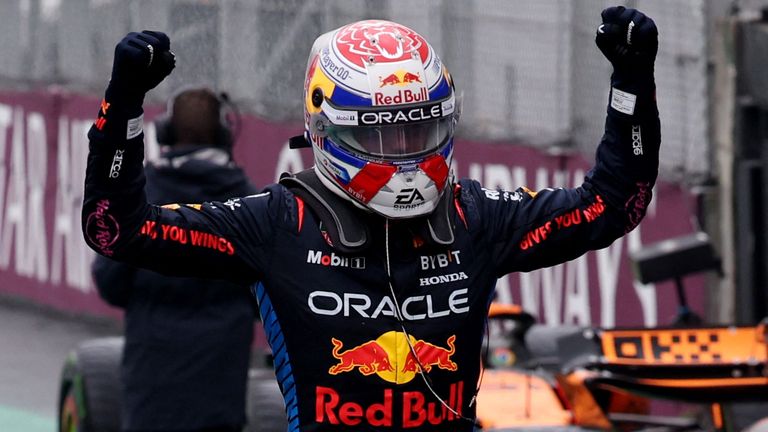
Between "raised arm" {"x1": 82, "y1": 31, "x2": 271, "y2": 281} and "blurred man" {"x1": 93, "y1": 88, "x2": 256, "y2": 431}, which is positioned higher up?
"raised arm" {"x1": 82, "y1": 31, "x2": 271, "y2": 281}

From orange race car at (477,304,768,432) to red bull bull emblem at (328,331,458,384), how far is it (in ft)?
7.03

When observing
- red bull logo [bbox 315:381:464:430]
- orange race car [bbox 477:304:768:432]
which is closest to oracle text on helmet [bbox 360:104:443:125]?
red bull logo [bbox 315:381:464:430]

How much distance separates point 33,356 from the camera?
12.8 m

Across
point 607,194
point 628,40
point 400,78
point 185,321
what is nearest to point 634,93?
point 628,40

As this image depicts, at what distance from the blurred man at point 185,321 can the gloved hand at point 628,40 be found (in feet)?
9.52

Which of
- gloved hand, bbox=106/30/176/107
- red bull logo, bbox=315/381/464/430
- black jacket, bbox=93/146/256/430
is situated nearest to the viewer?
gloved hand, bbox=106/30/176/107

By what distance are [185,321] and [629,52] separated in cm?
307

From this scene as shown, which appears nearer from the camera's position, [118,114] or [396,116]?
[118,114]

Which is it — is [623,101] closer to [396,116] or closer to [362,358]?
[396,116]

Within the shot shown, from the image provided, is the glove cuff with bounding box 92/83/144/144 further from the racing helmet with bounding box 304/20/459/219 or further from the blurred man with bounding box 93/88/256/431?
the blurred man with bounding box 93/88/256/431

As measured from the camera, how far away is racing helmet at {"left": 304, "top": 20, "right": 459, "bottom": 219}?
3.87 meters

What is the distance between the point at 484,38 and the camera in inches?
406

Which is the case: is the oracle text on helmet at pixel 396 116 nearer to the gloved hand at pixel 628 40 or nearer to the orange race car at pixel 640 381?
the gloved hand at pixel 628 40

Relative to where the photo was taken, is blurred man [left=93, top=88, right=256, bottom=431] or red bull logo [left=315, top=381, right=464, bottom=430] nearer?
red bull logo [left=315, top=381, right=464, bottom=430]
